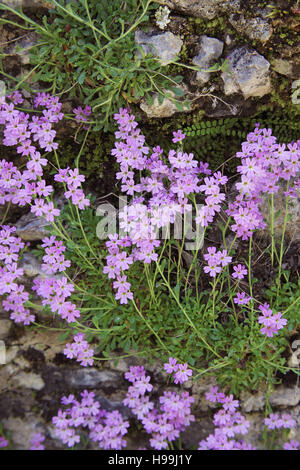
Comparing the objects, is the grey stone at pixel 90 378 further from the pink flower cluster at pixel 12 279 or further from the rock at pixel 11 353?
the pink flower cluster at pixel 12 279

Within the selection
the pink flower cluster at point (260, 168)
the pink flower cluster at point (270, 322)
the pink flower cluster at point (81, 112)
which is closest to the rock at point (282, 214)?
the pink flower cluster at point (260, 168)

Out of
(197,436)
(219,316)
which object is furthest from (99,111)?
(197,436)

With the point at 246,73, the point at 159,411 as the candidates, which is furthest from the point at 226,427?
the point at 246,73

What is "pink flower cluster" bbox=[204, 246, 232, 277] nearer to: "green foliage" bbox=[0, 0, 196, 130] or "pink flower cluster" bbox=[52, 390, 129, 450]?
"green foliage" bbox=[0, 0, 196, 130]

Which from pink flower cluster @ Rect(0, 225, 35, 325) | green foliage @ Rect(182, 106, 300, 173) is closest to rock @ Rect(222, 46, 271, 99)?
green foliage @ Rect(182, 106, 300, 173)

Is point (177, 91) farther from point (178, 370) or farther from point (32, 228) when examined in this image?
point (178, 370)

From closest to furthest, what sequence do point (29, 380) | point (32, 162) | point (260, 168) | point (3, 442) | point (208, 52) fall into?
point (260, 168) → point (3, 442) → point (32, 162) → point (208, 52) → point (29, 380)
